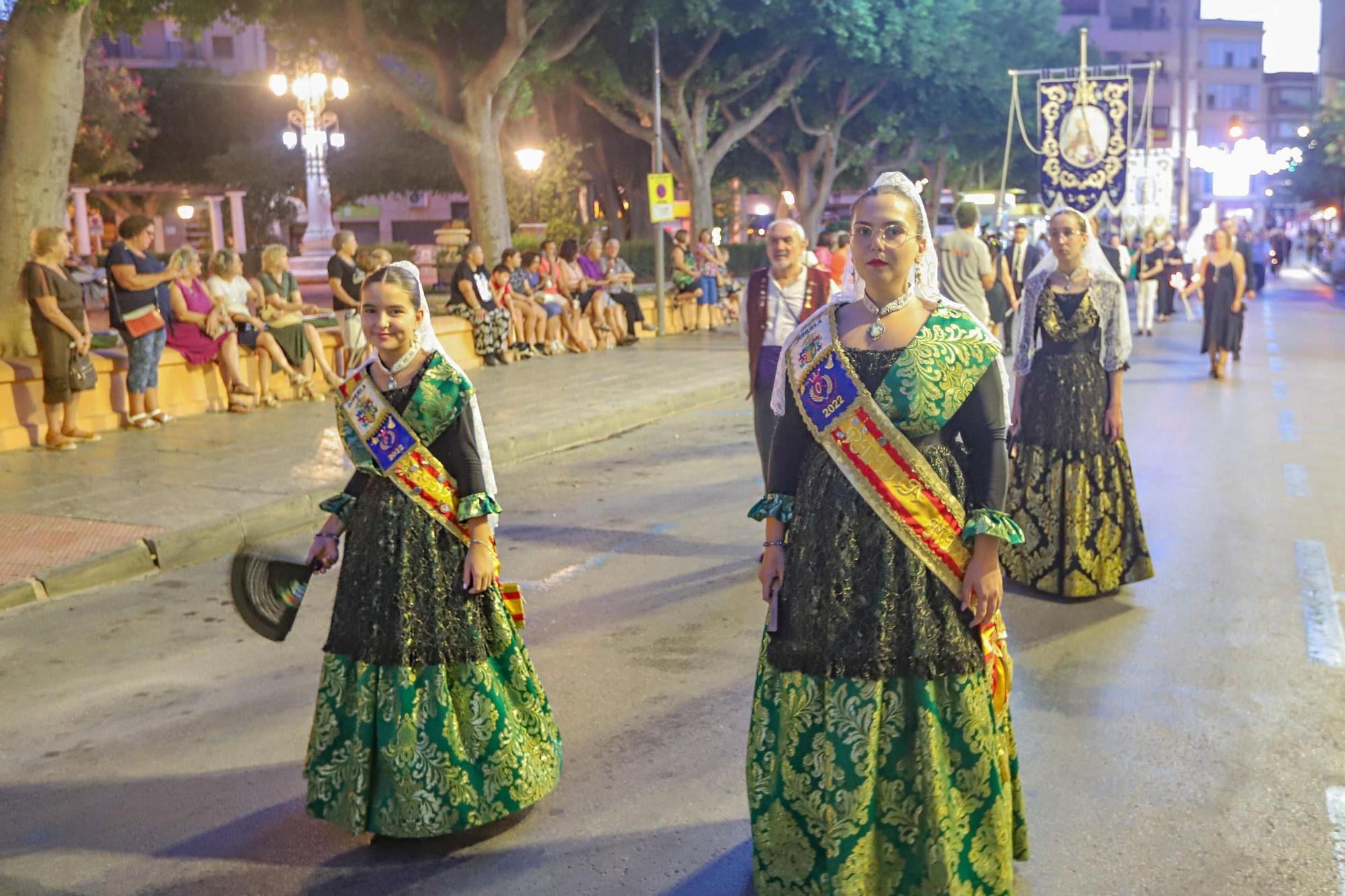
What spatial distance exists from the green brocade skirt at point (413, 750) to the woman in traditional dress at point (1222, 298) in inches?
556

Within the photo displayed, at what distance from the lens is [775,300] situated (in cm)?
729

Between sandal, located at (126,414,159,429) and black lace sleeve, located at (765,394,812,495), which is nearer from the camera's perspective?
black lace sleeve, located at (765,394,812,495)

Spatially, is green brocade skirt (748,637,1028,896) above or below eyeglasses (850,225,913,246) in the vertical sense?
below

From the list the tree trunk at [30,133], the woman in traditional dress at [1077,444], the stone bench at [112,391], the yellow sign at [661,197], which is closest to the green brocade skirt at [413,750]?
the woman in traditional dress at [1077,444]

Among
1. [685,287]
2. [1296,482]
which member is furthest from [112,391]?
[685,287]

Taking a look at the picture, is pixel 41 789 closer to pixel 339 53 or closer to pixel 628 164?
pixel 339 53

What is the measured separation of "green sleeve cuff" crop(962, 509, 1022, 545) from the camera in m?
3.46

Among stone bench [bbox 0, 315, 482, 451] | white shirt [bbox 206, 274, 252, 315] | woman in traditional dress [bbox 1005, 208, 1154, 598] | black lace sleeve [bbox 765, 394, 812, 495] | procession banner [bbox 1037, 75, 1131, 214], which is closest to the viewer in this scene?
black lace sleeve [bbox 765, 394, 812, 495]

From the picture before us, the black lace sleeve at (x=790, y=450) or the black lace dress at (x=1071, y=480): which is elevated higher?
the black lace sleeve at (x=790, y=450)

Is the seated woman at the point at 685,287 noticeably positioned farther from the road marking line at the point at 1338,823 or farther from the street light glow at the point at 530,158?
the road marking line at the point at 1338,823

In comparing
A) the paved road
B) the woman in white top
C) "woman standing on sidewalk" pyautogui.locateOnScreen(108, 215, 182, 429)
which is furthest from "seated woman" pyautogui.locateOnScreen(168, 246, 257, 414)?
the paved road

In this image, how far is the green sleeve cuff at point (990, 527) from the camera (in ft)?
11.3

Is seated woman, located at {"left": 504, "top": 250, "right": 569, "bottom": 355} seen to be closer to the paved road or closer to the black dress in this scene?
the black dress

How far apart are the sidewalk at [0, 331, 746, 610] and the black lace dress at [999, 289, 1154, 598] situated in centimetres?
455
